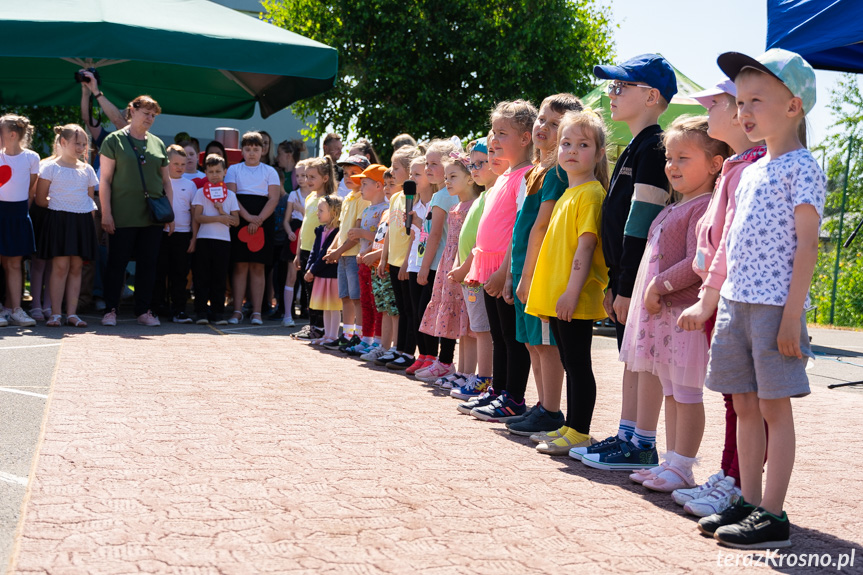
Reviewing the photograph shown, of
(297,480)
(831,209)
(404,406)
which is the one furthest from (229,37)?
(831,209)

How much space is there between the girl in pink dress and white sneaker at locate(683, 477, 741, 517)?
27 centimetres

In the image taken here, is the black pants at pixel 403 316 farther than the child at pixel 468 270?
Yes

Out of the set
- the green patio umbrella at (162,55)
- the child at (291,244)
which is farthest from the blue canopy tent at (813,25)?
the child at (291,244)

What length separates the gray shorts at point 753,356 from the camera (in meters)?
3.17

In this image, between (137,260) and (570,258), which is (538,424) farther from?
(137,260)

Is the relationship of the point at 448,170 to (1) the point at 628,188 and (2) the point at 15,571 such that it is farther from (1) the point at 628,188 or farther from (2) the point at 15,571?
(2) the point at 15,571

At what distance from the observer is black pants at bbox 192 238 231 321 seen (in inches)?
403

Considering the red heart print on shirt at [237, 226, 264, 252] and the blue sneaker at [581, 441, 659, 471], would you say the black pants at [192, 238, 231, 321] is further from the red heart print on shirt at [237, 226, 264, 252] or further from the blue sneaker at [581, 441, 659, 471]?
the blue sneaker at [581, 441, 659, 471]

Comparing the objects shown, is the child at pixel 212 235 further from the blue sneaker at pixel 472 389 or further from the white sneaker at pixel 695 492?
the white sneaker at pixel 695 492

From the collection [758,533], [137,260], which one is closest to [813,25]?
[758,533]

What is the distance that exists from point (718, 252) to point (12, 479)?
119 inches

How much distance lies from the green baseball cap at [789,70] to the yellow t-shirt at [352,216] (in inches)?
212

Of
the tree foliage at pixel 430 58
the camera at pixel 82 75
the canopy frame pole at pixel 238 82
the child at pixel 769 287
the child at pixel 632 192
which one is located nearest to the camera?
the child at pixel 769 287

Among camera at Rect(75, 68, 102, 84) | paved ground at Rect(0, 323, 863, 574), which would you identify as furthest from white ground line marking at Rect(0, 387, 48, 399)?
camera at Rect(75, 68, 102, 84)
